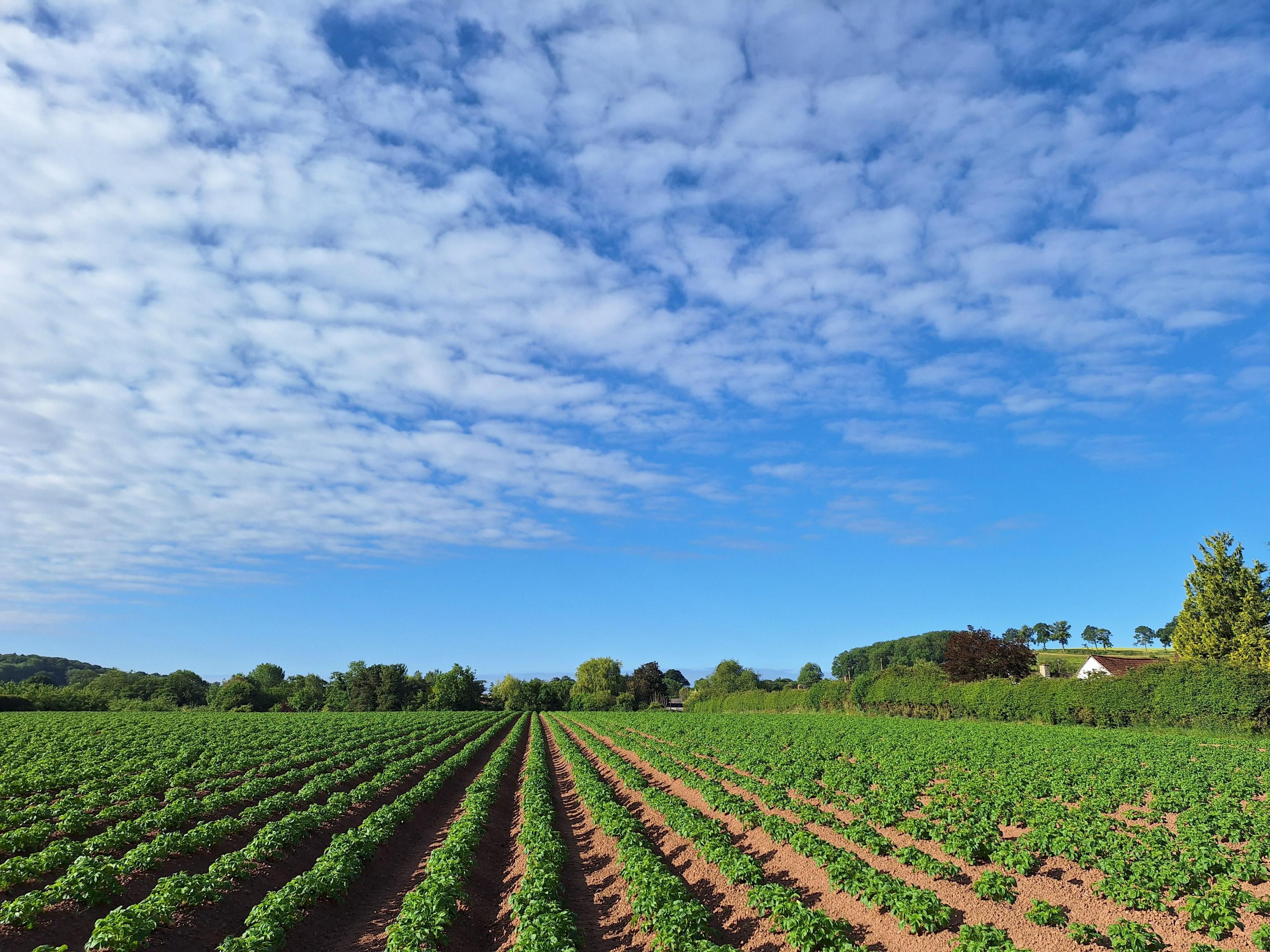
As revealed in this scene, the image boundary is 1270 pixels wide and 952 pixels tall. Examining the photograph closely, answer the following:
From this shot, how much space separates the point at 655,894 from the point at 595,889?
3.55m

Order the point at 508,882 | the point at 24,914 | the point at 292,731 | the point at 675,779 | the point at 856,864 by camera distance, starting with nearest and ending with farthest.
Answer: the point at 24,914, the point at 856,864, the point at 508,882, the point at 675,779, the point at 292,731

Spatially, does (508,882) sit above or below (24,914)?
below

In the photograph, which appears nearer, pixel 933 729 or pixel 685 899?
pixel 685 899

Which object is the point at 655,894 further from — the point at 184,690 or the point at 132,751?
the point at 184,690

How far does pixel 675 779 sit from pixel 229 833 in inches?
673

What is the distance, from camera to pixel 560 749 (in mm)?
45156

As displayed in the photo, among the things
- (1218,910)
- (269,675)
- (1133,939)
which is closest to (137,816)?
(1133,939)

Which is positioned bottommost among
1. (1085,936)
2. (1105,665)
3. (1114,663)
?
(1085,936)

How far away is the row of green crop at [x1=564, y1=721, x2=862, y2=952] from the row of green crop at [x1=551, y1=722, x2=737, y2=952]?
98cm

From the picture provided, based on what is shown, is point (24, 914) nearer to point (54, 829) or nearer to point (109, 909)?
point (109, 909)

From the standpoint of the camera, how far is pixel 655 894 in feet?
36.7

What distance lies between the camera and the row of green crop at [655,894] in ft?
32.3

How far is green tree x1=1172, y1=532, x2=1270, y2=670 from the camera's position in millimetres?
47781

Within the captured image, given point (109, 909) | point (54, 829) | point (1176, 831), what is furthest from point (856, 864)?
point (54, 829)
